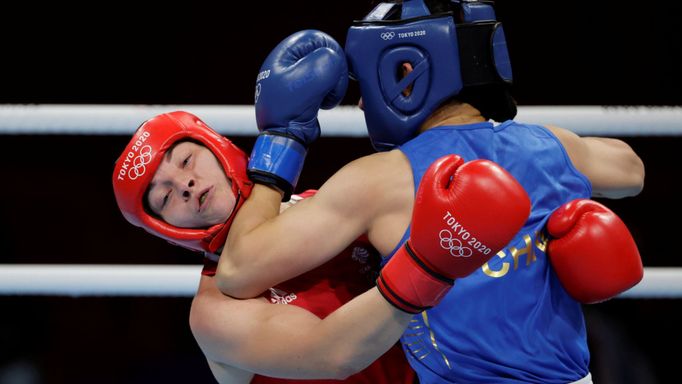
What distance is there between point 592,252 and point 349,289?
634 mm

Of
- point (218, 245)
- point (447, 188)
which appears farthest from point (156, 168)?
point (447, 188)

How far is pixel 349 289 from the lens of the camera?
2010 millimetres

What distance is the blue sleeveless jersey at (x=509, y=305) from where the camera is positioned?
5.41 ft

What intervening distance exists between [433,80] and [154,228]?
830 millimetres

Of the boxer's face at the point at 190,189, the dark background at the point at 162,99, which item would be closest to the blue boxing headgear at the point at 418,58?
the boxer's face at the point at 190,189

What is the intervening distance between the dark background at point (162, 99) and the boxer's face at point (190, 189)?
1352mm

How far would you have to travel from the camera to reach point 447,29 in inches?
70.5

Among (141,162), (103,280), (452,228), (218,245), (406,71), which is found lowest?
(103,280)

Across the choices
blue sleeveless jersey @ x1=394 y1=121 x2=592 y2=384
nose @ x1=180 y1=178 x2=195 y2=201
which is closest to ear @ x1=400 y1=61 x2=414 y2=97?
blue sleeveless jersey @ x1=394 y1=121 x2=592 y2=384

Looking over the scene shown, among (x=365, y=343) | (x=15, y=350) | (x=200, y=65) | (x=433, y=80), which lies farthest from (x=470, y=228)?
(x=15, y=350)

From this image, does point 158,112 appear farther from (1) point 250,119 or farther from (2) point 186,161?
(2) point 186,161

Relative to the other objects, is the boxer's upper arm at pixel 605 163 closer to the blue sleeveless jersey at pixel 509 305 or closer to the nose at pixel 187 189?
the blue sleeveless jersey at pixel 509 305

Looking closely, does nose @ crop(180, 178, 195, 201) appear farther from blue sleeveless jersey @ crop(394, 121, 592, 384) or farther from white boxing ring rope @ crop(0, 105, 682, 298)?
blue sleeveless jersey @ crop(394, 121, 592, 384)

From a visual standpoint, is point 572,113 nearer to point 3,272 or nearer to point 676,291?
point 676,291
